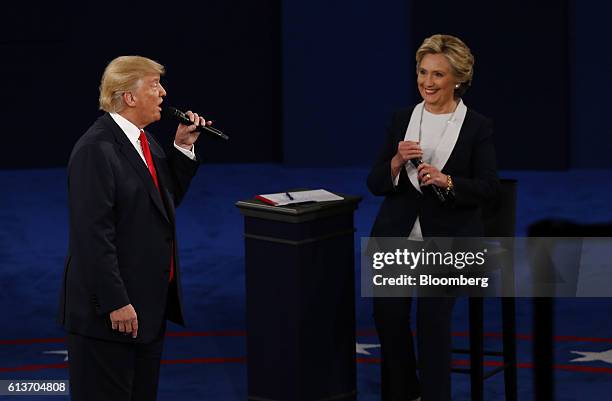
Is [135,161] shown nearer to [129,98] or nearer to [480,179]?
[129,98]

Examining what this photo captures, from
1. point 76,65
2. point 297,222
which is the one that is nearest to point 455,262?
point 297,222

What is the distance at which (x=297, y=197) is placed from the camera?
565 cm

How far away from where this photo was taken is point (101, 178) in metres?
4.48

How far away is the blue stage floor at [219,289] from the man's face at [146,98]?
2037 mm

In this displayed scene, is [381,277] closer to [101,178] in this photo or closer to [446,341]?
[446,341]

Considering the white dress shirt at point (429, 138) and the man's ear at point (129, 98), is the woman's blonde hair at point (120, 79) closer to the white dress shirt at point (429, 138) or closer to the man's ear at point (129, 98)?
the man's ear at point (129, 98)

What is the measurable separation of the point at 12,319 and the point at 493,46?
6224 mm

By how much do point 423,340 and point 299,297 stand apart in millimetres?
570

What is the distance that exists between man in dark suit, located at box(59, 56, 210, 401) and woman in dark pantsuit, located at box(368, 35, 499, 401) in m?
1.18

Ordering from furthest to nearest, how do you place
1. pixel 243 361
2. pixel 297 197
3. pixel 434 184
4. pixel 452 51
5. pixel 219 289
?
pixel 219 289, pixel 243 361, pixel 297 197, pixel 452 51, pixel 434 184

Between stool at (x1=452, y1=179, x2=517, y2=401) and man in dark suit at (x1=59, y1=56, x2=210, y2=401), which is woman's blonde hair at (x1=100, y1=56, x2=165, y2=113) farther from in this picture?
stool at (x1=452, y1=179, x2=517, y2=401)

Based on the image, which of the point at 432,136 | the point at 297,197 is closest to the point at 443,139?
the point at 432,136
